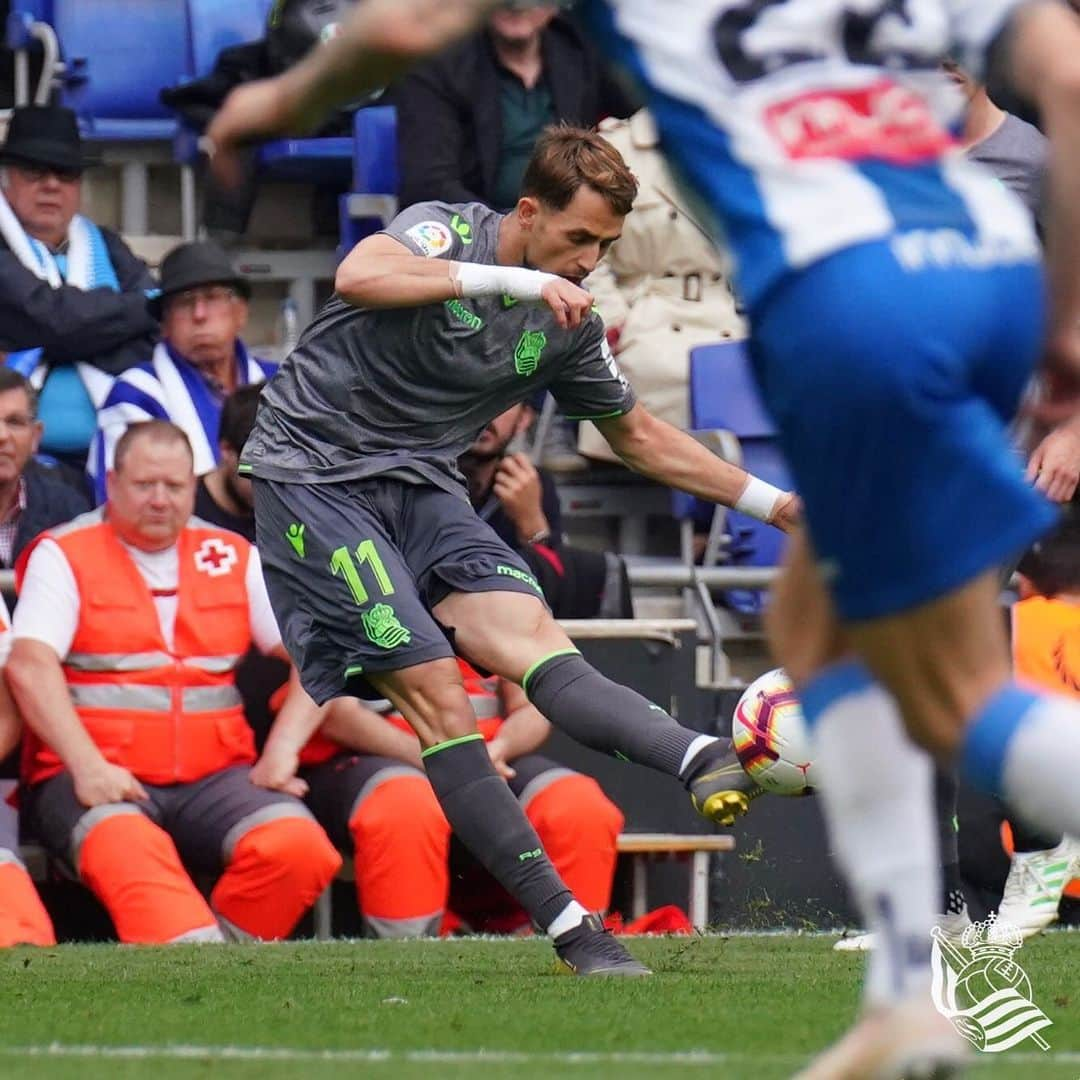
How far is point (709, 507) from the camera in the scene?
10.0 m

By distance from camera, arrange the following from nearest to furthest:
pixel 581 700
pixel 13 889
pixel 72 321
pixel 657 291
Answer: pixel 581 700 → pixel 13 889 → pixel 72 321 → pixel 657 291

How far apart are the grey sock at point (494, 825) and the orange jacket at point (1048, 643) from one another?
7.75 ft

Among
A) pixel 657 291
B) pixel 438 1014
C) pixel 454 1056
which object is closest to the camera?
pixel 454 1056

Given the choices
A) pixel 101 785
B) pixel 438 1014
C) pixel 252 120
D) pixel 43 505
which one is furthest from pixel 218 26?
pixel 252 120

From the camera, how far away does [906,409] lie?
3113mm

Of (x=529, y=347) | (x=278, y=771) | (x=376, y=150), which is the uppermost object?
(x=376, y=150)

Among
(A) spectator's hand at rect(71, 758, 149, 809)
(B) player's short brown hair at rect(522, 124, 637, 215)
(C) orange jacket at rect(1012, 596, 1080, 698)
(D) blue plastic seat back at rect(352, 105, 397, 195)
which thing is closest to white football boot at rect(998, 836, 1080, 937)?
(C) orange jacket at rect(1012, 596, 1080, 698)

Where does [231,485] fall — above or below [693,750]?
above

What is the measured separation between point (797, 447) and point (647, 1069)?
1.48m

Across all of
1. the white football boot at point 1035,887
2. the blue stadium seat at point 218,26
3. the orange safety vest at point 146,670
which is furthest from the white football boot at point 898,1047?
the blue stadium seat at point 218,26

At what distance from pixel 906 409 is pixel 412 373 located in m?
3.35

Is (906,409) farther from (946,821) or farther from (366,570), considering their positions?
(946,821)

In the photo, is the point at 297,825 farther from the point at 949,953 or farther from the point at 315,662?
the point at 949,953

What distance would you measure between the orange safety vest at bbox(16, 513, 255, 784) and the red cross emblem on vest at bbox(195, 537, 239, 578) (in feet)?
0.07
